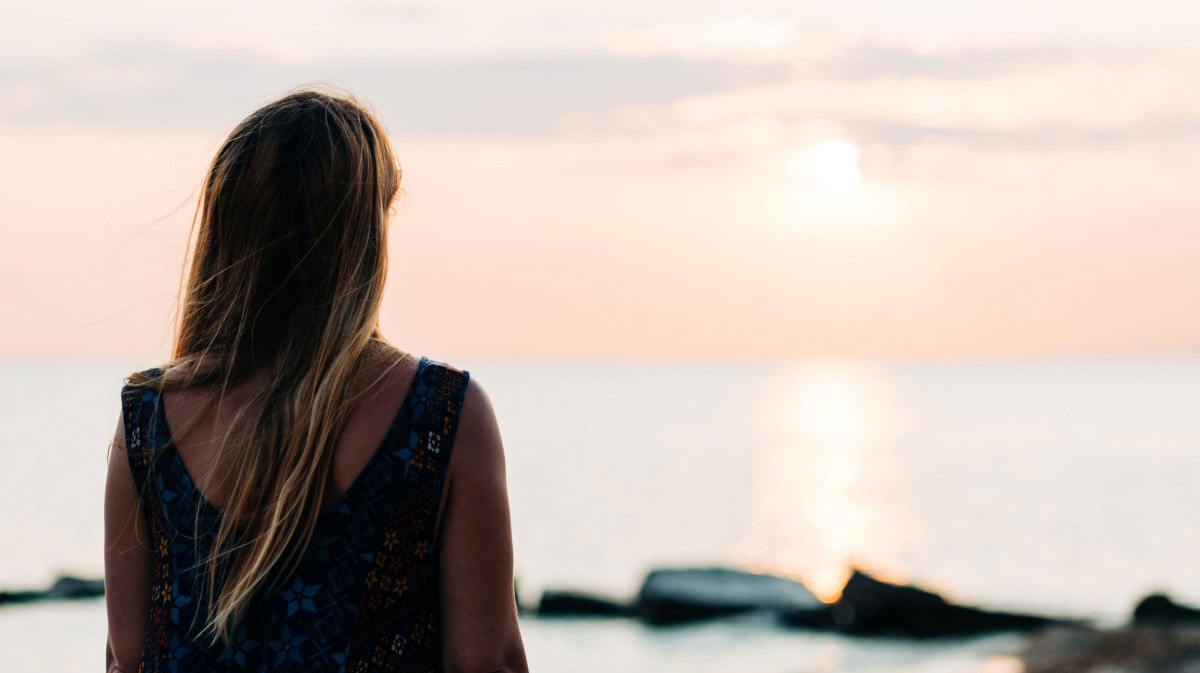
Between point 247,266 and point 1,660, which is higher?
point 247,266

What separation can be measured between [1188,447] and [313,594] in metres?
72.7

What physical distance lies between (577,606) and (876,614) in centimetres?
489

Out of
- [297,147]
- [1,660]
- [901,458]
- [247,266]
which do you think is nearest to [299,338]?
[247,266]

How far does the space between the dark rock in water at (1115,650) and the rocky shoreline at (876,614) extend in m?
0.02

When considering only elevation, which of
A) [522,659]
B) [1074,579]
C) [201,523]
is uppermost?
[201,523]

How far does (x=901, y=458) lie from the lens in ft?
212

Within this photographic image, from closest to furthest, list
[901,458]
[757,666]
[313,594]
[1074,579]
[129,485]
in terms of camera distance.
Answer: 1. [313,594]
2. [129,485]
3. [757,666]
4. [1074,579]
5. [901,458]

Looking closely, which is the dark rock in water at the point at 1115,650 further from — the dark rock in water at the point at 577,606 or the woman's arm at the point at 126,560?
the woman's arm at the point at 126,560

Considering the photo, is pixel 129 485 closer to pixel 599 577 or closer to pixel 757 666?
pixel 757 666

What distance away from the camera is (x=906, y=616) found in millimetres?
17312

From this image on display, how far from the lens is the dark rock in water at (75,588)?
1984 centimetres

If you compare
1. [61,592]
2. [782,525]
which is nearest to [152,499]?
[61,592]

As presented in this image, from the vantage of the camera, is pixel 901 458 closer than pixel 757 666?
No

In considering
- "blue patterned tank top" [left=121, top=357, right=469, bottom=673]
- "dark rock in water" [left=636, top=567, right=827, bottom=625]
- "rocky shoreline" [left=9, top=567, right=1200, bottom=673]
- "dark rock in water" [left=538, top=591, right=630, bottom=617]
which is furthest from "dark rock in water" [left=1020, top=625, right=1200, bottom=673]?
"blue patterned tank top" [left=121, top=357, right=469, bottom=673]
